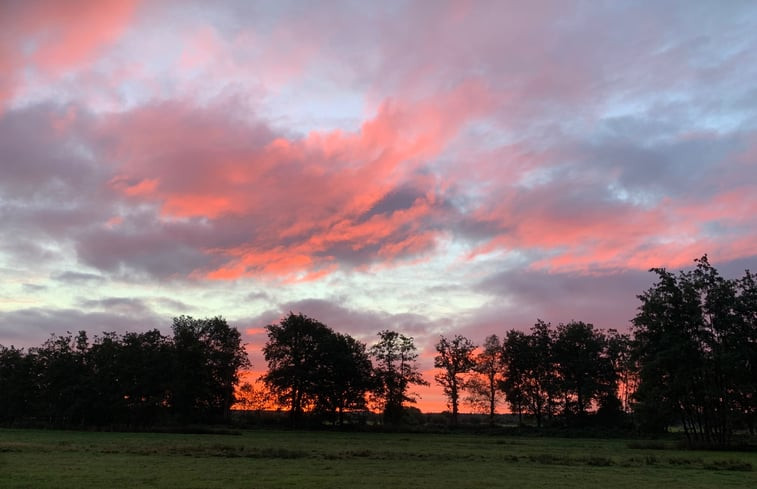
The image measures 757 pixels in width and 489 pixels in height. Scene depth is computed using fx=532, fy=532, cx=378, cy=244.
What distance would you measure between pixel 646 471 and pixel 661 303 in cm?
3990

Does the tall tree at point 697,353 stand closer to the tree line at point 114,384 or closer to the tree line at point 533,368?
the tree line at point 533,368

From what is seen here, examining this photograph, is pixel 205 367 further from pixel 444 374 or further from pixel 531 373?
pixel 531 373

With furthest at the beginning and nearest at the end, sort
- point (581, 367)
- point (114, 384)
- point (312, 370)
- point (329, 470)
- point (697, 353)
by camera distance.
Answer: point (581, 367) → point (312, 370) → point (114, 384) → point (697, 353) → point (329, 470)

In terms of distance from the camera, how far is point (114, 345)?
3969 inches

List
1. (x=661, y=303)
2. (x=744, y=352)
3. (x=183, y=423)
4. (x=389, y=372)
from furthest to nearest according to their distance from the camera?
(x=389, y=372)
(x=183, y=423)
(x=661, y=303)
(x=744, y=352)

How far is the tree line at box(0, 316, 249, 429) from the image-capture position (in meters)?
92.5

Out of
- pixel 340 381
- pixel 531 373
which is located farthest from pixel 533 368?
pixel 340 381

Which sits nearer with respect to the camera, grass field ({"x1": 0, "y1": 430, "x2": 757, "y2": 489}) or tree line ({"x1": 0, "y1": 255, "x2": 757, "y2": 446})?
grass field ({"x1": 0, "y1": 430, "x2": 757, "y2": 489})

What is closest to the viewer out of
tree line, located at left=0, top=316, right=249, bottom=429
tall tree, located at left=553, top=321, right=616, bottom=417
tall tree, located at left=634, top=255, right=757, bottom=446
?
tall tree, located at left=634, top=255, right=757, bottom=446

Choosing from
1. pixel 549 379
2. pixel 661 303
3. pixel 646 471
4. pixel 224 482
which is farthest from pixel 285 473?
pixel 549 379

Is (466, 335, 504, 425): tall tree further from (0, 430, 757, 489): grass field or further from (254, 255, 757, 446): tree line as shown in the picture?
(0, 430, 757, 489): grass field

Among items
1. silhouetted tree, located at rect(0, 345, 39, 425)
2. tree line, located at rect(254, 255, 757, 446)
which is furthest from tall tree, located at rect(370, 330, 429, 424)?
silhouetted tree, located at rect(0, 345, 39, 425)

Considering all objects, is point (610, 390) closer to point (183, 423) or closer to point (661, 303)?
point (661, 303)

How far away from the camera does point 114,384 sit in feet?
309
